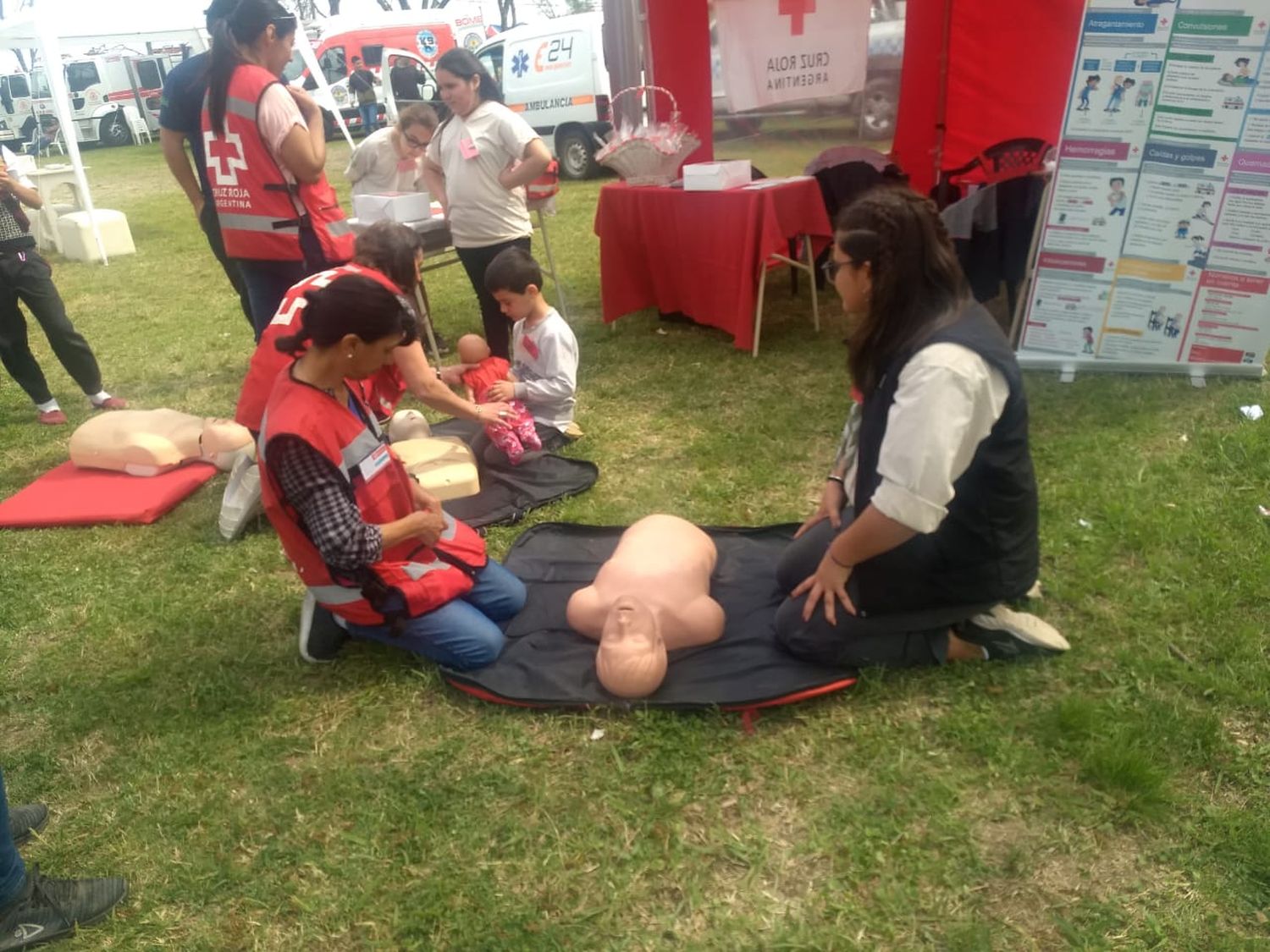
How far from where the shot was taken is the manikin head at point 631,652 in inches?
95.8

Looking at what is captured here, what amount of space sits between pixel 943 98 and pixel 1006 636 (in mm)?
4582

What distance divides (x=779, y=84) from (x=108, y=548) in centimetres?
535

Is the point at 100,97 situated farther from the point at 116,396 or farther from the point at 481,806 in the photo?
the point at 481,806

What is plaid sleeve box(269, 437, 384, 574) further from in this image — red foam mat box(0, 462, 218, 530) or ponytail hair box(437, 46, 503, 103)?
ponytail hair box(437, 46, 503, 103)

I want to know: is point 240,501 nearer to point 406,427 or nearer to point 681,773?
point 406,427

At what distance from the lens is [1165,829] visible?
6.59 ft

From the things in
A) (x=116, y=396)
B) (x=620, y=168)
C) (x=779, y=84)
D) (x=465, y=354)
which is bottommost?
(x=116, y=396)

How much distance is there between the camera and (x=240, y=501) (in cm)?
359

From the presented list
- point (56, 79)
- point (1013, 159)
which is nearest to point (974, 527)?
point (1013, 159)

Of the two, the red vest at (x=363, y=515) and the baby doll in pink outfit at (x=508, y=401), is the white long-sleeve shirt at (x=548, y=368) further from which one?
the red vest at (x=363, y=515)

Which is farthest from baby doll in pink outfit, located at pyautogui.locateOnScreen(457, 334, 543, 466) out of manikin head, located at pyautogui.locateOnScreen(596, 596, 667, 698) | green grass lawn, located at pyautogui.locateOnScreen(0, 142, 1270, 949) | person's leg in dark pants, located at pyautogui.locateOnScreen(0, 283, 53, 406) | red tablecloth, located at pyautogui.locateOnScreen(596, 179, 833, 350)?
person's leg in dark pants, located at pyautogui.locateOnScreen(0, 283, 53, 406)

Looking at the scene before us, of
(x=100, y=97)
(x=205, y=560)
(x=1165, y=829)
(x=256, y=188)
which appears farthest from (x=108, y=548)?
(x=100, y=97)

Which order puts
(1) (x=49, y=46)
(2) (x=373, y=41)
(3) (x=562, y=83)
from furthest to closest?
1. (2) (x=373, y=41)
2. (3) (x=562, y=83)
3. (1) (x=49, y=46)

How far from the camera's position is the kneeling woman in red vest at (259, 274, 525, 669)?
2.22 m
